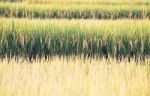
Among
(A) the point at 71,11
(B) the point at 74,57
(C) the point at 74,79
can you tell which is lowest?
(A) the point at 71,11

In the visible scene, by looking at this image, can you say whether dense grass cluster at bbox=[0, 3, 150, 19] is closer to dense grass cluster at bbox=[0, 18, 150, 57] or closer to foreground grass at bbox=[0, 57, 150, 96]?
dense grass cluster at bbox=[0, 18, 150, 57]

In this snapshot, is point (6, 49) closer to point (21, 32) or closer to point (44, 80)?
point (21, 32)

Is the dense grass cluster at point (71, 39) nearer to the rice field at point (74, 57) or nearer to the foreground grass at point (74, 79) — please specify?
the rice field at point (74, 57)

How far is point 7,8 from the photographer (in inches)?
464

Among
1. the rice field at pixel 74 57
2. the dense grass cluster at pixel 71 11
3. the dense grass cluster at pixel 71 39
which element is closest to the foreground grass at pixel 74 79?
the rice field at pixel 74 57

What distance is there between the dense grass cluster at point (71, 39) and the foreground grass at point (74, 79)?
142 cm

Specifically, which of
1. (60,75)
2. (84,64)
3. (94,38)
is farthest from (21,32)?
(60,75)

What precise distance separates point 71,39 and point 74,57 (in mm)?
898

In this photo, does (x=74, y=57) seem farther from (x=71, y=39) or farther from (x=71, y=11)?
(x=71, y=11)

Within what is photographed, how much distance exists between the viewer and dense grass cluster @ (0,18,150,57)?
20.2 feet

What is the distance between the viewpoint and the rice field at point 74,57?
3654 millimetres

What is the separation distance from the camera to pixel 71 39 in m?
6.38

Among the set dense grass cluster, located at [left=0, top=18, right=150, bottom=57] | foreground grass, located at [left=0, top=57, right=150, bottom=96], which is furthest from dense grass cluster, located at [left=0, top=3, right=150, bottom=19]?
foreground grass, located at [left=0, top=57, right=150, bottom=96]

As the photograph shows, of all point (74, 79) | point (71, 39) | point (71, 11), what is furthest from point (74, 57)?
point (71, 11)
